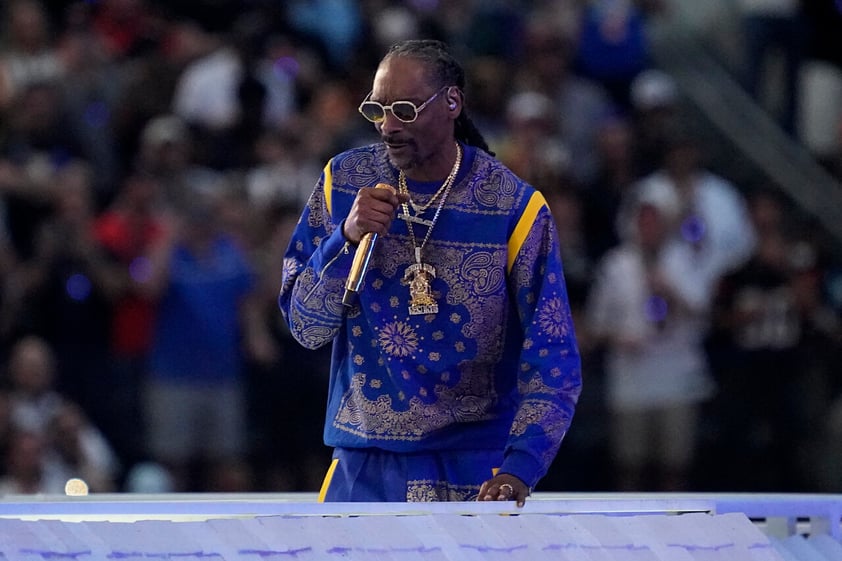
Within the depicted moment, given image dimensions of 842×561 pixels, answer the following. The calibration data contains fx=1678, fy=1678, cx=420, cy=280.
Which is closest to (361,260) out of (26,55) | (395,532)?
(395,532)

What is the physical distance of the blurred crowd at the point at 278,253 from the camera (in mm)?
8547

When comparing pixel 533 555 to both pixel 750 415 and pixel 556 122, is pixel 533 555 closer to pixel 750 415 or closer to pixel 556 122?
pixel 750 415

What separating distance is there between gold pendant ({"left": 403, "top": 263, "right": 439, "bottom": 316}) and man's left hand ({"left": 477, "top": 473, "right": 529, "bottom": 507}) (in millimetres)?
495

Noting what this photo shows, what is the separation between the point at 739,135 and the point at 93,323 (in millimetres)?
4833

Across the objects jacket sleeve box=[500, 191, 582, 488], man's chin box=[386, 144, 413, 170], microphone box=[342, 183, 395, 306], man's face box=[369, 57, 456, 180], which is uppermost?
man's face box=[369, 57, 456, 180]

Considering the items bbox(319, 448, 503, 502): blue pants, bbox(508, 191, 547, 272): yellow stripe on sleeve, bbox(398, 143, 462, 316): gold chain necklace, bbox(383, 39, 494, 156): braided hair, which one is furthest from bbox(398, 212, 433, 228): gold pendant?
bbox(319, 448, 503, 502): blue pants

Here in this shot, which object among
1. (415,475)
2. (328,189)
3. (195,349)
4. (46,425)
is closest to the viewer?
(415,475)

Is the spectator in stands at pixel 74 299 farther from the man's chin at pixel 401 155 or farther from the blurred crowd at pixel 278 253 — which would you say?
the man's chin at pixel 401 155

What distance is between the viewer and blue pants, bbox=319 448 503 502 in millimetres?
4281

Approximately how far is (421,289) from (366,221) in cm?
36

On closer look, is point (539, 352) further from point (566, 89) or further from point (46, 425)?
point (566, 89)

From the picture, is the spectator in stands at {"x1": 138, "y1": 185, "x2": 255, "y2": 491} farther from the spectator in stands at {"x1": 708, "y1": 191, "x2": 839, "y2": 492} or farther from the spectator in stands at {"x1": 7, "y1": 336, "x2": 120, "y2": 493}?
the spectator in stands at {"x1": 708, "y1": 191, "x2": 839, "y2": 492}

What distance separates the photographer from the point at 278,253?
8742 millimetres

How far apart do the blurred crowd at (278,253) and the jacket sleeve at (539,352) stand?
14.5 ft
